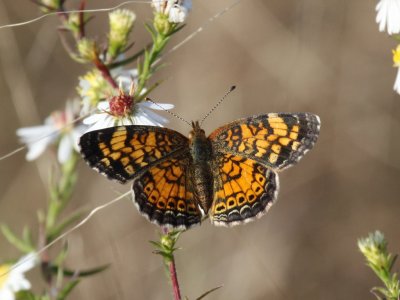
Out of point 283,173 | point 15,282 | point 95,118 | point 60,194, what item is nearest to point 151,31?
point 95,118

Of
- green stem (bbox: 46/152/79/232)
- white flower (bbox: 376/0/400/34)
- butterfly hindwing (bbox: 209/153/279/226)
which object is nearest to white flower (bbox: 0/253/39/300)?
green stem (bbox: 46/152/79/232)

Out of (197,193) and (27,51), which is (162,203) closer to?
(197,193)

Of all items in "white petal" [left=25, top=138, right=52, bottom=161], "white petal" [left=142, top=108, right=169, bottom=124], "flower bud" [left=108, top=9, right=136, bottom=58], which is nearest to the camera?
"white petal" [left=142, top=108, right=169, bottom=124]

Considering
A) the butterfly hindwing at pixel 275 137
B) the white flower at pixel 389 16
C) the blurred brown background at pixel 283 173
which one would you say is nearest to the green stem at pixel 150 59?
the butterfly hindwing at pixel 275 137

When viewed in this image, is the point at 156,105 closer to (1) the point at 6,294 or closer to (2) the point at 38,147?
(1) the point at 6,294

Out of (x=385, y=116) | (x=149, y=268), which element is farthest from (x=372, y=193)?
(x=149, y=268)

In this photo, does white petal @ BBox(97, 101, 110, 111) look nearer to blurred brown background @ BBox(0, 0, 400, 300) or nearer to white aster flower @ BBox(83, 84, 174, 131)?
white aster flower @ BBox(83, 84, 174, 131)
